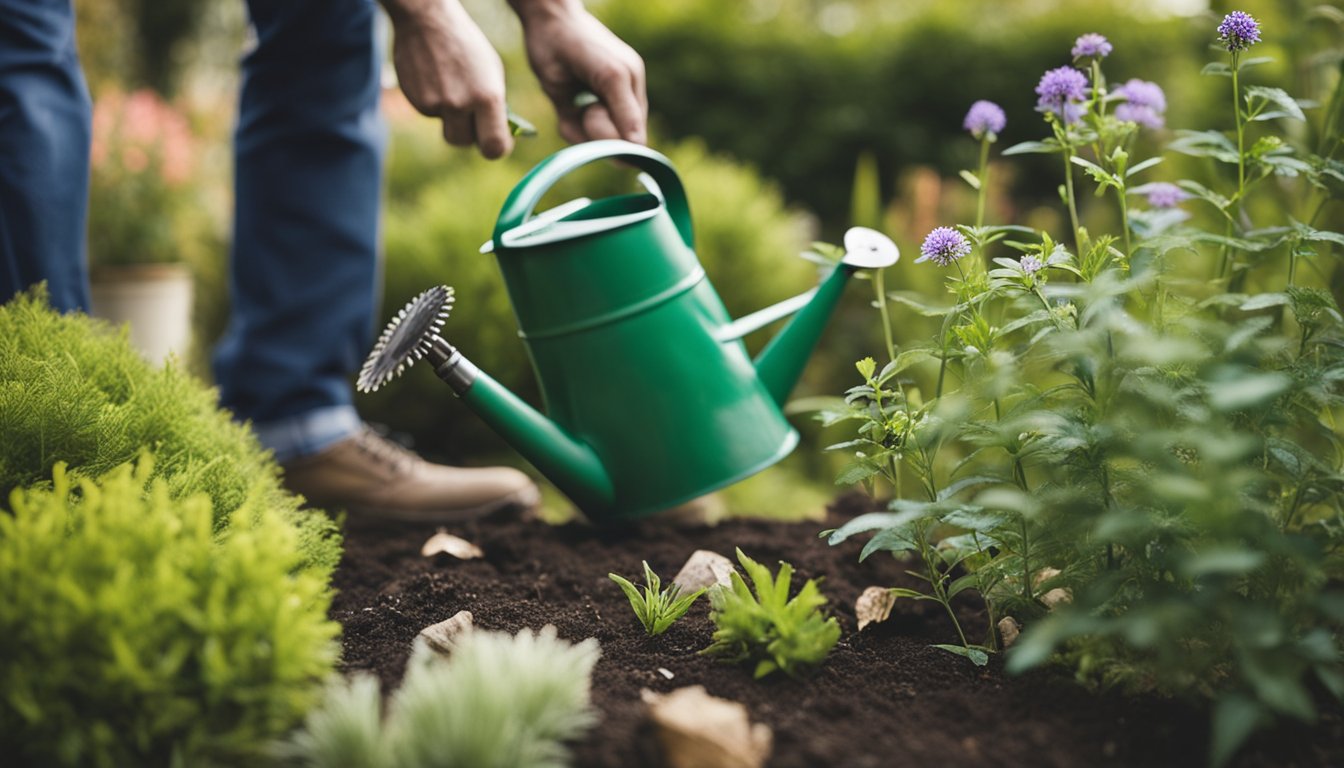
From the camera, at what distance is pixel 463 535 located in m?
1.91

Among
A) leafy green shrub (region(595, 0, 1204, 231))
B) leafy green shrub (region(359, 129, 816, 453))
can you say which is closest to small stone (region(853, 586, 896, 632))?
leafy green shrub (region(359, 129, 816, 453))

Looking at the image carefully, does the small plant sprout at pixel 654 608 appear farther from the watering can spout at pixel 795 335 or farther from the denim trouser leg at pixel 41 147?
the denim trouser leg at pixel 41 147

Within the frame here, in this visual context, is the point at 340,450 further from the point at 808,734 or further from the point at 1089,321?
the point at 1089,321

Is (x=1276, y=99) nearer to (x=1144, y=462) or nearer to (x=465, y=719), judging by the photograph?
(x=1144, y=462)

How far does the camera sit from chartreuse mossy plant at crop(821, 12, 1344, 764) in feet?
3.04

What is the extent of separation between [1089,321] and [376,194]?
5.15 ft

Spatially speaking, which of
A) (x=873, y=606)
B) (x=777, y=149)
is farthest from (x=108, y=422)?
(x=777, y=149)

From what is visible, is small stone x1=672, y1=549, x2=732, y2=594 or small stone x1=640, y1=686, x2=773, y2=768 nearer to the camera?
small stone x1=640, y1=686, x2=773, y2=768

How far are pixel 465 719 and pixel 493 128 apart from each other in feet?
3.22

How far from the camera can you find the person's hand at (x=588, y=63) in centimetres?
166

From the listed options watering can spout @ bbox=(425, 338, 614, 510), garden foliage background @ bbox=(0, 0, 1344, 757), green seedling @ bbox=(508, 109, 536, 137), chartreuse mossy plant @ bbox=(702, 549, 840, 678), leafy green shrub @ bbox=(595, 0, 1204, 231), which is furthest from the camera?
leafy green shrub @ bbox=(595, 0, 1204, 231)

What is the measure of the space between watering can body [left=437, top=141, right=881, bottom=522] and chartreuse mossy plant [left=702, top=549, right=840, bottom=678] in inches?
14.3

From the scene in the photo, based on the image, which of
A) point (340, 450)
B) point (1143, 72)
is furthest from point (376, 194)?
point (1143, 72)

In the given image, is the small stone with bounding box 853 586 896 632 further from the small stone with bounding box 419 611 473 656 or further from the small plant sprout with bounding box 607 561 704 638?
the small stone with bounding box 419 611 473 656
